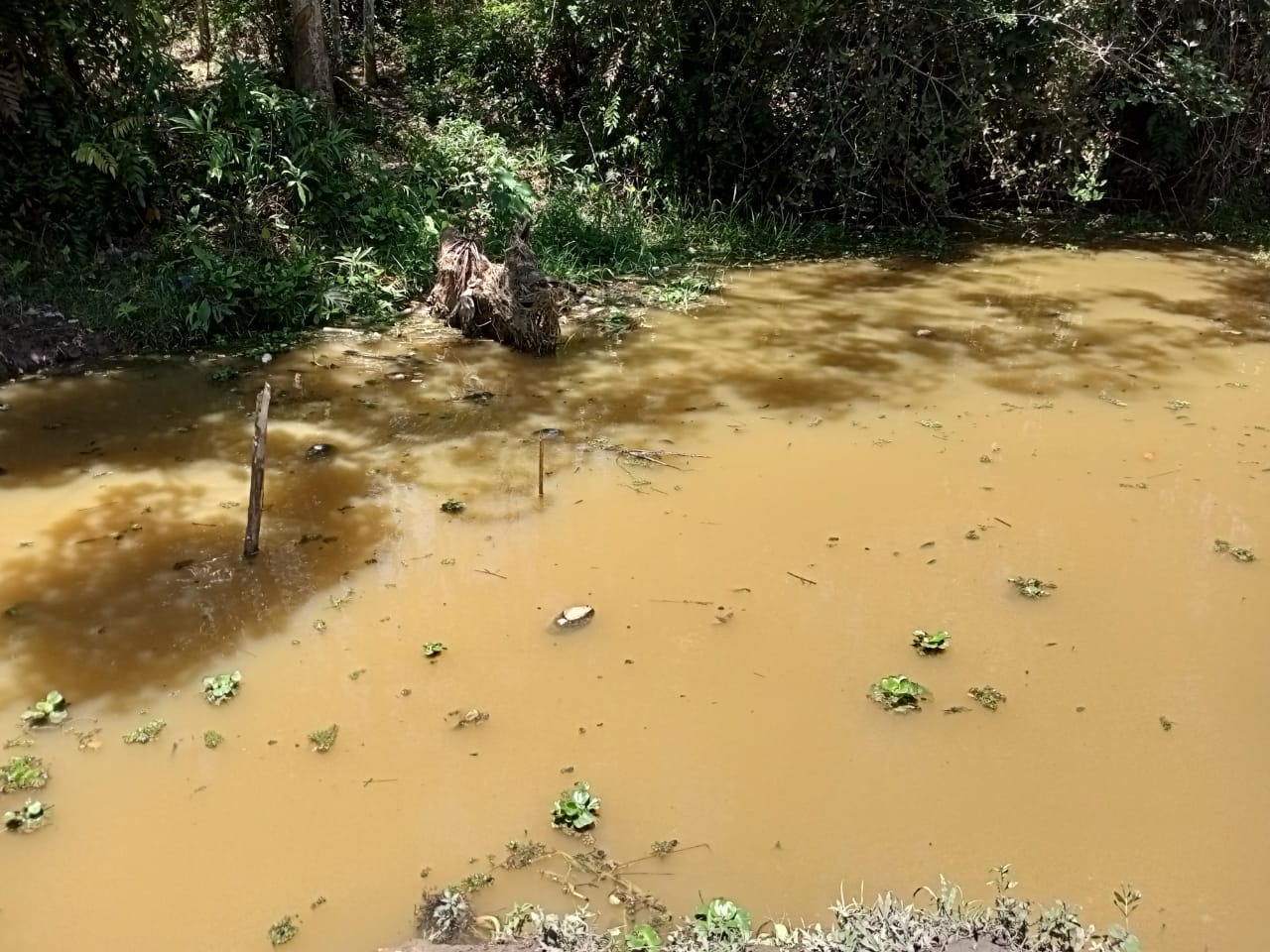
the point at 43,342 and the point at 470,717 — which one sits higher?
the point at 43,342

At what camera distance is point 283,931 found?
8.20 ft

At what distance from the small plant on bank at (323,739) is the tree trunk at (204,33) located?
8.50 meters

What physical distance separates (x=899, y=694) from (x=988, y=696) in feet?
1.00

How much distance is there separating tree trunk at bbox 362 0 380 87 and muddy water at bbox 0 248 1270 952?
19.0 ft

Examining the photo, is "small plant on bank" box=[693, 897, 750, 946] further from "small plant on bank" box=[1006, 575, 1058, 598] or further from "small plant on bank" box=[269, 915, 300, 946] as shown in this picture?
"small plant on bank" box=[1006, 575, 1058, 598]

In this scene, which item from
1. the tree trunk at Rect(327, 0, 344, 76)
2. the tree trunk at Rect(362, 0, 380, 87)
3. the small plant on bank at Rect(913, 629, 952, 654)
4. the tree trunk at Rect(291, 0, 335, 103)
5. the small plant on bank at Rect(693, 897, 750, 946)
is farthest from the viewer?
the tree trunk at Rect(362, 0, 380, 87)

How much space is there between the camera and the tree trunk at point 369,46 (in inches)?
416

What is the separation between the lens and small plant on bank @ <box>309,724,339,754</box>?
313 cm

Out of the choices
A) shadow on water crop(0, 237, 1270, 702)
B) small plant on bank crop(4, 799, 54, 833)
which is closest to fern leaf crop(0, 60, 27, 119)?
shadow on water crop(0, 237, 1270, 702)

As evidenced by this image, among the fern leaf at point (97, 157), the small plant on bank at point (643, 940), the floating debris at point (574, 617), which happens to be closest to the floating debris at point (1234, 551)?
the floating debris at point (574, 617)

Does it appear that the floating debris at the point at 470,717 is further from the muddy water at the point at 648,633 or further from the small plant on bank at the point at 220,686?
the small plant on bank at the point at 220,686

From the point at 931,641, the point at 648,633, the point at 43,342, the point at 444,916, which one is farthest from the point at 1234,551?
the point at 43,342

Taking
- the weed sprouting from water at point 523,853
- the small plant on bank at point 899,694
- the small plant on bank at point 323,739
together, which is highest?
the small plant on bank at point 899,694

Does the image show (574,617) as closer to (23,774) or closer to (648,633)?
(648,633)
